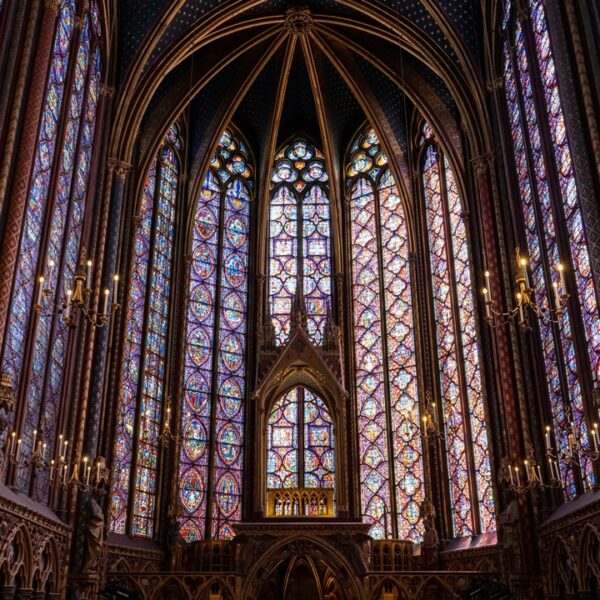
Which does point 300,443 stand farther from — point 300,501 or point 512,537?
point 512,537

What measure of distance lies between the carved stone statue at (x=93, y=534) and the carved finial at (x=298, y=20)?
14.6 m

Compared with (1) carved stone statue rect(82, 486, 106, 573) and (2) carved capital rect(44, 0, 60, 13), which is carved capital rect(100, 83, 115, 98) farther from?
(1) carved stone statue rect(82, 486, 106, 573)

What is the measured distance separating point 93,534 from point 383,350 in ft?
34.6

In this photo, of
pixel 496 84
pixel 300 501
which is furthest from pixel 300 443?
pixel 496 84

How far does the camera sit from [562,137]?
15.4 meters

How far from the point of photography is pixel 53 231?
16.2m

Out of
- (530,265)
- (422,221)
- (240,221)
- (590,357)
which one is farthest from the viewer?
(240,221)

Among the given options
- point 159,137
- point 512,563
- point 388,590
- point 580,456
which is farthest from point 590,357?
point 159,137

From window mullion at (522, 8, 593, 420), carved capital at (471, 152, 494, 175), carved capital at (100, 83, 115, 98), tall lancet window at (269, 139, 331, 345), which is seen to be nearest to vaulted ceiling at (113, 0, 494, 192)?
carved capital at (100, 83, 115, 98)

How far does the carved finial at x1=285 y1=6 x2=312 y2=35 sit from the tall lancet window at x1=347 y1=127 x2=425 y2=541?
14.4 ft

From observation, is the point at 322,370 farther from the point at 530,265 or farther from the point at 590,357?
the point at 590,357

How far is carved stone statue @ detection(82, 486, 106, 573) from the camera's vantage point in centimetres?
1638

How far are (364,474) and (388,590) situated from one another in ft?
16.8

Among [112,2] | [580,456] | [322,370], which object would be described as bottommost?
[580,456]
